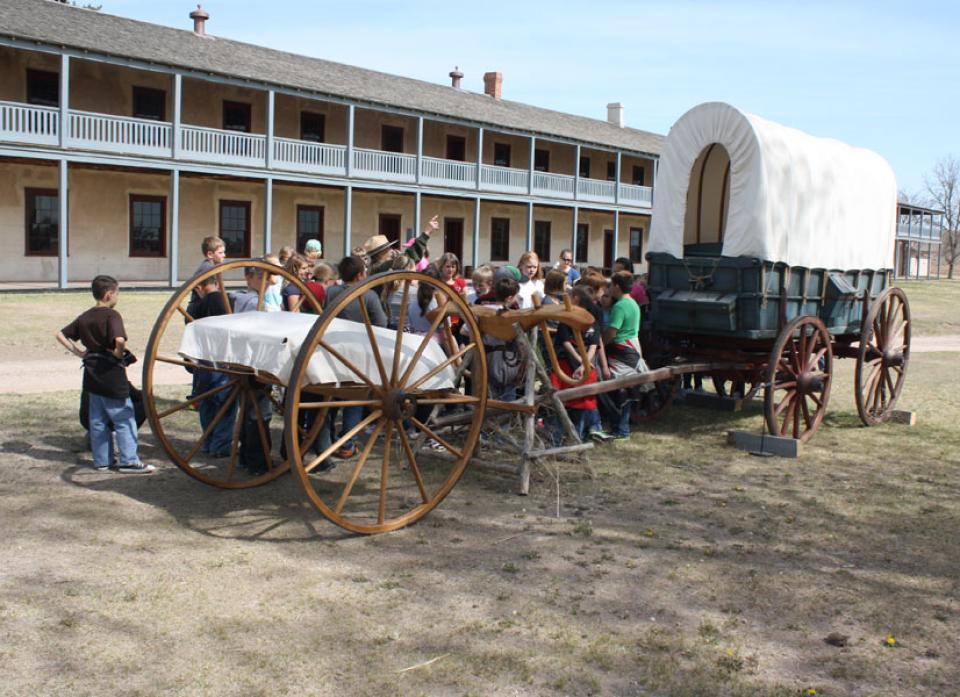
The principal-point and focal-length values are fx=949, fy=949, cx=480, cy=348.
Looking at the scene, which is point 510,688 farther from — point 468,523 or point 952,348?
point 952,348

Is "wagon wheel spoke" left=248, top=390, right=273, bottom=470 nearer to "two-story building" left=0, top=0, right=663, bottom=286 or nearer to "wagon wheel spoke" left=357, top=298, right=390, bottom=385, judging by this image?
"wagon wheel spoke" left=357, top=298, right=390, bottom=385

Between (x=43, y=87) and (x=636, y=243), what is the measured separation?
26.5m

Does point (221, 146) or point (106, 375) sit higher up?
point (221, 146)

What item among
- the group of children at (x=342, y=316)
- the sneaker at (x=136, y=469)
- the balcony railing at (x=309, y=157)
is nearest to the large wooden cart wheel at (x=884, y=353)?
the group of children at (x=342, y=316)

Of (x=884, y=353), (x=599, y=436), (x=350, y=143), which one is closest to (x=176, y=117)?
(x=350, y=143)

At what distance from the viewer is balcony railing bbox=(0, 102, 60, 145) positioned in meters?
20.5

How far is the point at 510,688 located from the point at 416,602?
924 mm

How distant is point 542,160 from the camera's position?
37.6 metres

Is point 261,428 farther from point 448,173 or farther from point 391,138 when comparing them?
point 391,138

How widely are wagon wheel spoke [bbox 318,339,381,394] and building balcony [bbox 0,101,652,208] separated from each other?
60.5 feet

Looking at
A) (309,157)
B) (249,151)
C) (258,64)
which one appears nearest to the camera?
(249,151)

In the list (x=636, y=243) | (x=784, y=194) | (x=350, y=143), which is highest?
(x=350, y=143)

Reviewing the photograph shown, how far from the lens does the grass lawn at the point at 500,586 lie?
11.9 ft

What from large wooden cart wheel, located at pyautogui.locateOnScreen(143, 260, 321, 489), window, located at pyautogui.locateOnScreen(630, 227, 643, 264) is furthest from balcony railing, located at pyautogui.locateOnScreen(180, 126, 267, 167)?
window, located at pyautogui.locateOnScreen(630, 227, 643, 264)
